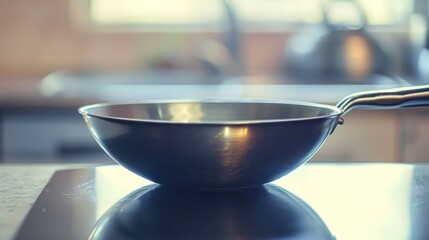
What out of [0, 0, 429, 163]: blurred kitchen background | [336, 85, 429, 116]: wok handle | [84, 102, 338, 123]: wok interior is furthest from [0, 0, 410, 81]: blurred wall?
[336, 85, 429, 116]: wok handle

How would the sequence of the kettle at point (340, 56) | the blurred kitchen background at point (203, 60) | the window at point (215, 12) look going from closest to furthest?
the blurred kitchen background at point (203, 60) → the kettle at point (340, 56) → the window at point (215, 12)

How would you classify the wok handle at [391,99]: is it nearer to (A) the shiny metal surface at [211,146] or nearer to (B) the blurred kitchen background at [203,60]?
(A) the shiny metal surface at [211,146]

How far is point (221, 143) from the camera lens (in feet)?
2.06

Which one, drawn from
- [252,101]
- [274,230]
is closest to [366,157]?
A: [252,101]

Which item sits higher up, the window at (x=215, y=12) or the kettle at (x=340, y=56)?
the window at (x=215, y=12)

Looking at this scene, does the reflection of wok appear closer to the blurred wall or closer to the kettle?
the kettle

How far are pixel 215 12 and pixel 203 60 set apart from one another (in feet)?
0.91

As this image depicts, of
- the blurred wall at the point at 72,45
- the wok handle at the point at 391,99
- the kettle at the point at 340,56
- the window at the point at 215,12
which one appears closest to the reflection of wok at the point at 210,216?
the wok handle at the point at 391,99

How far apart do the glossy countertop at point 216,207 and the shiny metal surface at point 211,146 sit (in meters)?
0.03

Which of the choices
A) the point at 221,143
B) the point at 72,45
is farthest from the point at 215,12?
the point at 221,143

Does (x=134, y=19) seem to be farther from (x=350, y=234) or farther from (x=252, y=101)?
(x=350, y=234)

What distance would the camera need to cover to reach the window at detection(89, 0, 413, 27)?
2.41m

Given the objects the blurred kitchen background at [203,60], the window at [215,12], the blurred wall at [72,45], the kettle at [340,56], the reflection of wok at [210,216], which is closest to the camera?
the reflection of wok at [210,216]

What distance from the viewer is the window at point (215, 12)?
2.41 metres
